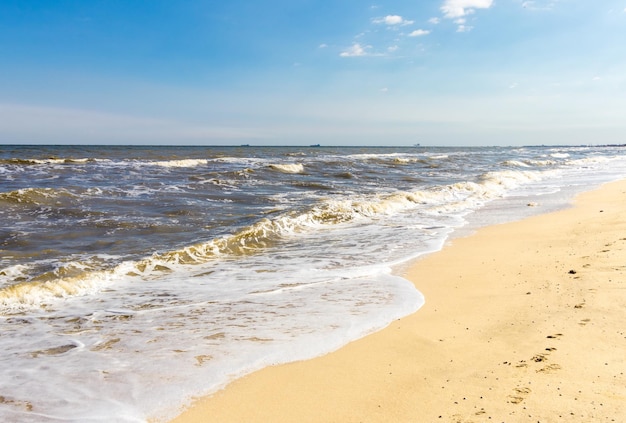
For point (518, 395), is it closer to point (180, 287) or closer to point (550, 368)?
point (550, 368)

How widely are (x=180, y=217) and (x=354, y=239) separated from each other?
4.47 meters

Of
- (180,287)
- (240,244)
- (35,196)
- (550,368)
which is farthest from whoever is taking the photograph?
(35,196)

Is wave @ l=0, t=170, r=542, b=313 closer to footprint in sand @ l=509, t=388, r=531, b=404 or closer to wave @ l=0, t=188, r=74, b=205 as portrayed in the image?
footprint in sand @ l=509, t=388, r=531, b=404

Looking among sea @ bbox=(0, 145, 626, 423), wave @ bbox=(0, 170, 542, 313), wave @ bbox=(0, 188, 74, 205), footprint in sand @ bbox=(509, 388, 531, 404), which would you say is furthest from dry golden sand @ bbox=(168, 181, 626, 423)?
wave @ bbox=(0, 188, 74, 205)

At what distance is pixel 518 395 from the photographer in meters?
2.83

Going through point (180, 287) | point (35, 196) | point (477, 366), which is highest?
point (35, 196)

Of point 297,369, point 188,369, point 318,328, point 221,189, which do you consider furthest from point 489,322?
point 221,189

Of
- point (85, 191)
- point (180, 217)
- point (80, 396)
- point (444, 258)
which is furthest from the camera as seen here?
point (85, 191)

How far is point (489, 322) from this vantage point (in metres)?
4.25

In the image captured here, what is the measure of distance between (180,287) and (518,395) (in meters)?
4.37

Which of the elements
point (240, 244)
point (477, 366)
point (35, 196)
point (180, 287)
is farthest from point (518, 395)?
point (35, 196)

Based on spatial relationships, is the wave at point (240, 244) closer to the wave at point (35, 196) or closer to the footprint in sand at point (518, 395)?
the footprint in sand at point (518, 395)

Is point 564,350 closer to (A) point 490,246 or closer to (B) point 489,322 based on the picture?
(B) point 489,322

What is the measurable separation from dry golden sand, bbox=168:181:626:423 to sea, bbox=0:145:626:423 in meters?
0.31
